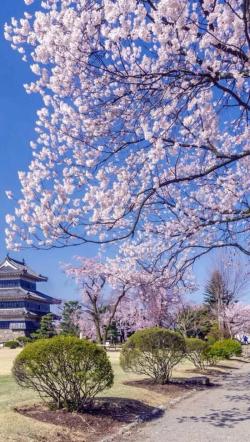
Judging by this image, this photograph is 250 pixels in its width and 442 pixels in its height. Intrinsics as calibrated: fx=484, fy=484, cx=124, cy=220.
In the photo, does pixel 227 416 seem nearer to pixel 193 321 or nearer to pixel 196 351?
pixel 196 351

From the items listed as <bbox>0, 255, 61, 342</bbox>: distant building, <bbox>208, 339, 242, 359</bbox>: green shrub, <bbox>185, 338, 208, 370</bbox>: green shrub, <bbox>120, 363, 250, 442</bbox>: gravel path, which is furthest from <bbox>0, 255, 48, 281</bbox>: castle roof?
<bbox>120, 363, 250, 442</bbox>: gravel path

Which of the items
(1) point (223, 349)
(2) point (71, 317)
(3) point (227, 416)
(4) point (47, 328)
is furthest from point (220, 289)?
(3) point (227, 416)

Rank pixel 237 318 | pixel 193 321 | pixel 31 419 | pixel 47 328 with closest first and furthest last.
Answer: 1. pixel 31 419
2. pixel 193 321
3. pixel 237 318
4. pixel 47 328

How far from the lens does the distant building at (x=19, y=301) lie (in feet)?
201

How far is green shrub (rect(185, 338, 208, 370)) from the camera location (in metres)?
19.9

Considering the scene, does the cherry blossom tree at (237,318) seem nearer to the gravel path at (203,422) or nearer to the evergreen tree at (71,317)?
the evergreen tree at (71,317)

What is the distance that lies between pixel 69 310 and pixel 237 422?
160 ft

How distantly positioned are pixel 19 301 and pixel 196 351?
45.9 metres

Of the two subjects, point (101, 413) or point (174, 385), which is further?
point (174, 385)

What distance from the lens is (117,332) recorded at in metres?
52.4

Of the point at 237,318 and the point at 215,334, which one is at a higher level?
the point at 237,318

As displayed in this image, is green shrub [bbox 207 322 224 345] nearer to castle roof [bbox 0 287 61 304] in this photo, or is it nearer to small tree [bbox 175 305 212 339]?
small tree [bbox 175 305 212 339]

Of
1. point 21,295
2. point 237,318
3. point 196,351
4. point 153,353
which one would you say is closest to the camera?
point 153,353

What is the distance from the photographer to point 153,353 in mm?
13734
